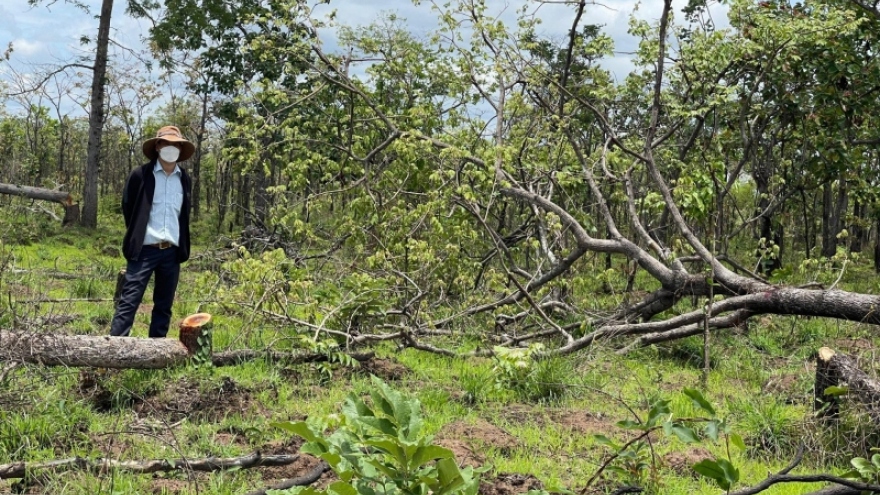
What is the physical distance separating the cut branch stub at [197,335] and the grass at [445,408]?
149mm

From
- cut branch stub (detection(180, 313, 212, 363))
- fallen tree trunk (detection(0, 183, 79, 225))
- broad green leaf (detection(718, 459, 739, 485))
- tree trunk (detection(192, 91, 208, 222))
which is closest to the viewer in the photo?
broad green leaf (detection(718, 459, 739, 485))

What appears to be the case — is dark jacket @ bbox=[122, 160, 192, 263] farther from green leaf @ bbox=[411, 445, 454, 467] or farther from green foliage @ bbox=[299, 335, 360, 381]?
green leaf @ bbox=[411, 445, 454, 467]

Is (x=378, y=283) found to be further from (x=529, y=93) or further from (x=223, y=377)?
(x=529, y=93)

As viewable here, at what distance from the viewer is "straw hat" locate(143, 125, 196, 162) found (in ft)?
19.2

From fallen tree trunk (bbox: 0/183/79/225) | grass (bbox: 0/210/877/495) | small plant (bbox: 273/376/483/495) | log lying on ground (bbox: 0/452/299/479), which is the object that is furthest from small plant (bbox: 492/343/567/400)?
fallen tree trunk (bbox: 0/183/79/225)

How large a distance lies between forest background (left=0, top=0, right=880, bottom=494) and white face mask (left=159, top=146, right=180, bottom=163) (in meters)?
1.00

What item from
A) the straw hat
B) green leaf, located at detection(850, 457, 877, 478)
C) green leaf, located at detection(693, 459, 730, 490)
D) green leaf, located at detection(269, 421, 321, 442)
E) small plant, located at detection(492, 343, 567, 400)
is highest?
the straw hat

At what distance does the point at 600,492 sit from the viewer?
355cm

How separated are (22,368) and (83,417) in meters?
0.63

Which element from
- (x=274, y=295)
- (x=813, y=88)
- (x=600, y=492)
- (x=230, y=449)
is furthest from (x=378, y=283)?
(x=813, y=88)

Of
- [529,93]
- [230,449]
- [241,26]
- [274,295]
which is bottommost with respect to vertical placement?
[230,449]

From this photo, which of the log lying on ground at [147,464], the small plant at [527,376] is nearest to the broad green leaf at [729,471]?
the log lying on ground at [147,464]

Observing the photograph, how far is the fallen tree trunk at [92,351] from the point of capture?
4.34 meters

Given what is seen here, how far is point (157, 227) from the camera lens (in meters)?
5.82
